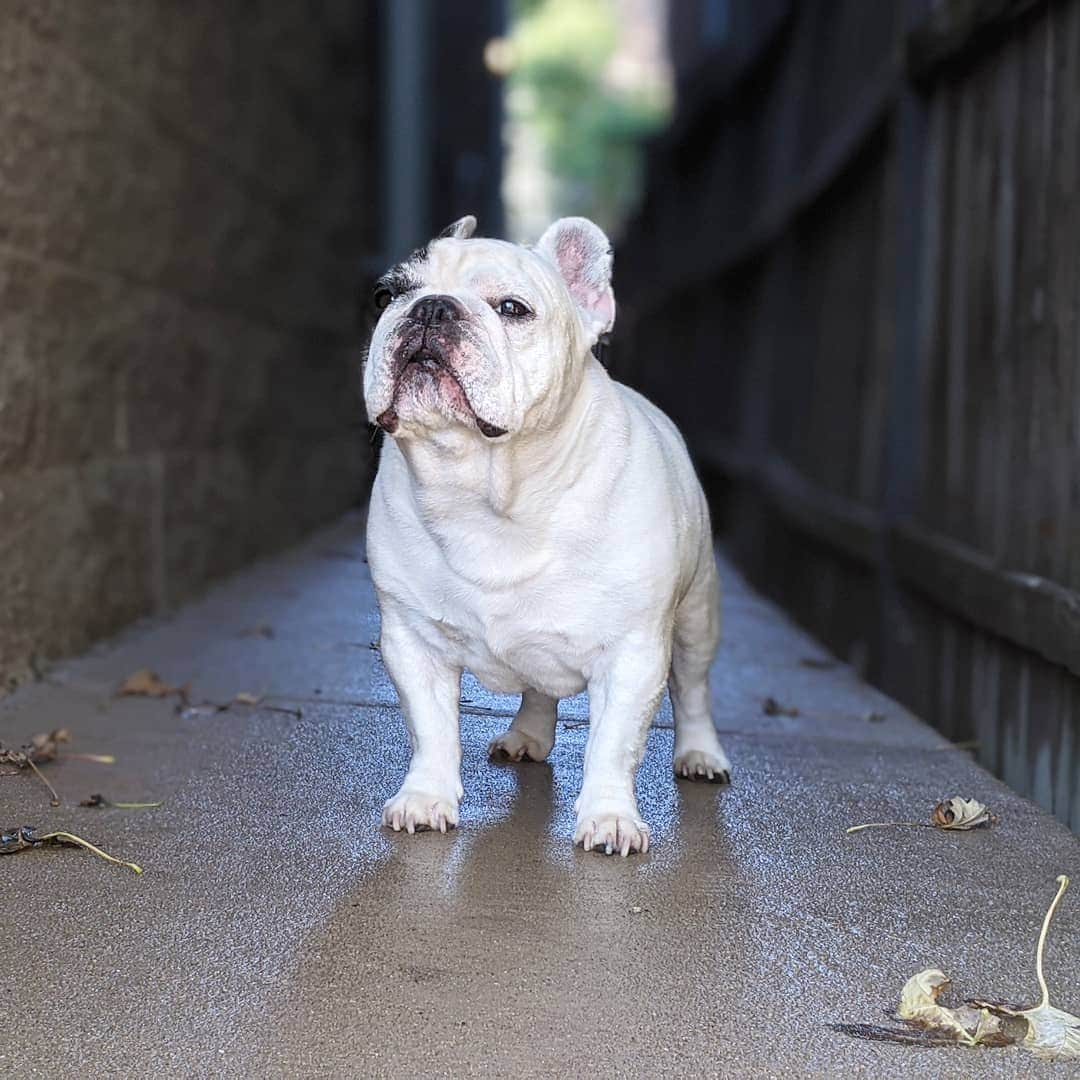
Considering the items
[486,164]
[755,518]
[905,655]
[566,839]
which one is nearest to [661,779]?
[566,839]

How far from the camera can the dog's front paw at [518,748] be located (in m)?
3.67

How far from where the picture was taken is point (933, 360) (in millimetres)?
4938

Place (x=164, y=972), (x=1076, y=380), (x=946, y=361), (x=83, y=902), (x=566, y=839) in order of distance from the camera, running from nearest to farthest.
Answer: (x=164, y=972) < (x=83, y=902) < (x=566, y=839) < (x=1076, y=380) < (x=946, y=361)

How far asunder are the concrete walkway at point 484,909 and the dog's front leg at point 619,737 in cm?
8

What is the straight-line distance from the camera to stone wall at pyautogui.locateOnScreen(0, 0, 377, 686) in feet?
14.1

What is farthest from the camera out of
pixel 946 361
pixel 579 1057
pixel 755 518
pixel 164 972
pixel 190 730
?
pixel 755 518

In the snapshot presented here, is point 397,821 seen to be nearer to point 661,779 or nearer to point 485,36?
point 661,779

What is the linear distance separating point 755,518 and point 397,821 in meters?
6.29

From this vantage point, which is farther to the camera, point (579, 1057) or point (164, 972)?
point (164, 972)

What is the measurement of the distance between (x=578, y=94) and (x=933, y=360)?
39016 mm

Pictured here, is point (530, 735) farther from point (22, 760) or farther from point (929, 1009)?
point (929, 1009)

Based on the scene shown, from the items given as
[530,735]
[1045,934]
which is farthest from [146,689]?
[1045,934]

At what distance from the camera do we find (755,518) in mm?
9078

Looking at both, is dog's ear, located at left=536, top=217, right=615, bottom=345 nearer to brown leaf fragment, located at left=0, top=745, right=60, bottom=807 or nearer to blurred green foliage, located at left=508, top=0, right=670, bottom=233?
brown leaf fragment, located at left=0, top=745, right=60, bottom=807
